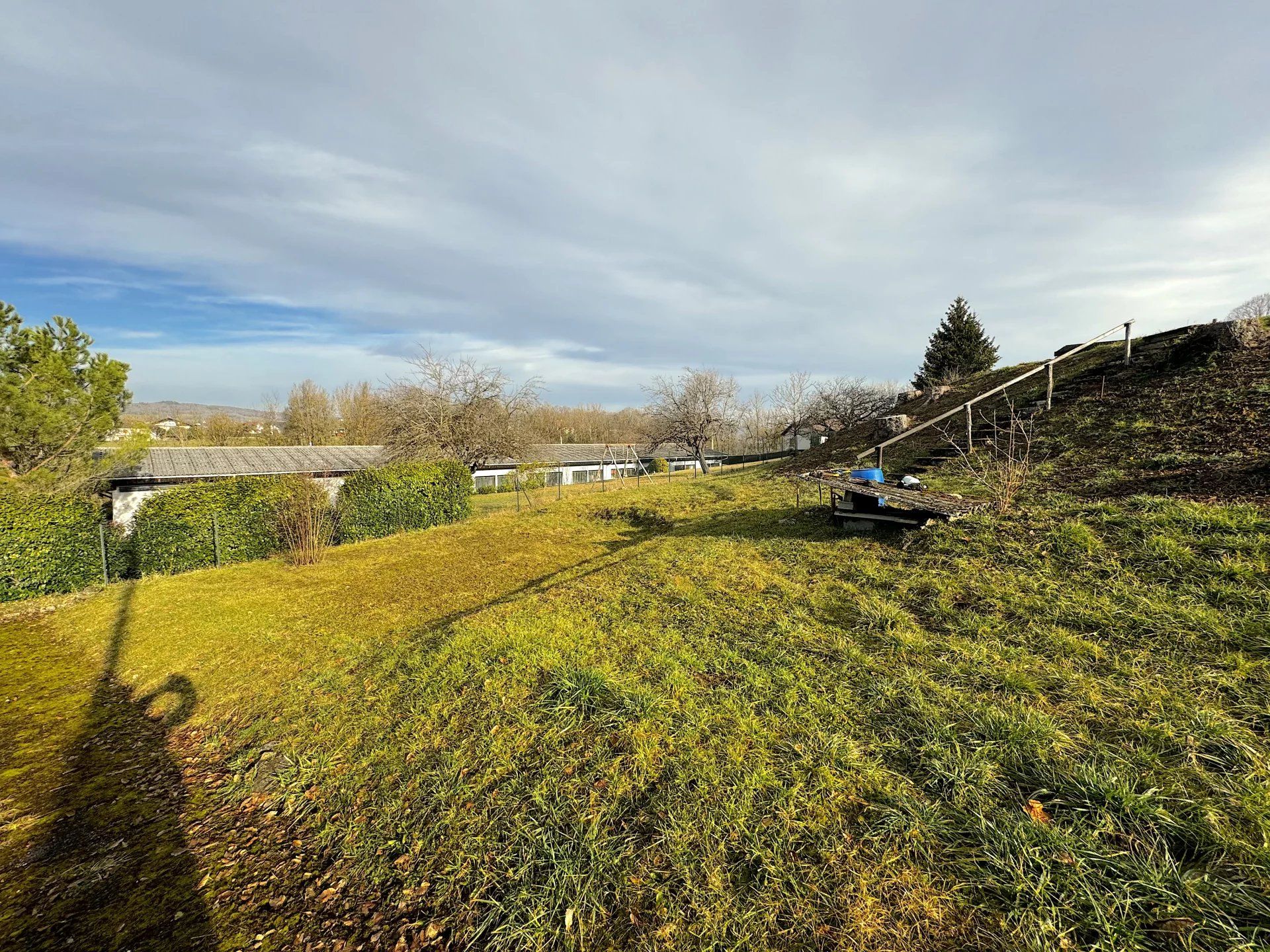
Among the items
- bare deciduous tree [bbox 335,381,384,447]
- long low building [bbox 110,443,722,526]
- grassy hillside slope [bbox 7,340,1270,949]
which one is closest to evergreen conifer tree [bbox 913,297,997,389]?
long low building [bbox 110,443,722,526]

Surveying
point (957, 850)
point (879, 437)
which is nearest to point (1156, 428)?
point (879, 437)

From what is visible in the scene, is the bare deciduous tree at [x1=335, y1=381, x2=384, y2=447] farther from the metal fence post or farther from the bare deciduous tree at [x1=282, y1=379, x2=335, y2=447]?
the metal fence post

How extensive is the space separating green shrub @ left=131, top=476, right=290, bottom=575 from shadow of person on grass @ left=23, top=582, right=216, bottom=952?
7730mm

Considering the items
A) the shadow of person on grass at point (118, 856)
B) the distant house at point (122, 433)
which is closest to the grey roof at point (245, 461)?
the distant house at point (122, 433)

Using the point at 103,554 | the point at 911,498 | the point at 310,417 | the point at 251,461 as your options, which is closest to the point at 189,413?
the point at 310,417

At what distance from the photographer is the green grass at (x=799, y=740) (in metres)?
1.94

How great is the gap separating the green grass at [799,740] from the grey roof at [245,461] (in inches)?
545

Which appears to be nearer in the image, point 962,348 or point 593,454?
point 962,348

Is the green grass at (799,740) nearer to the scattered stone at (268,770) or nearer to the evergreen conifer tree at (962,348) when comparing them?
the scattered stone at (268,770)

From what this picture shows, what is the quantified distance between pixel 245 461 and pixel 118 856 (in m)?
21.7

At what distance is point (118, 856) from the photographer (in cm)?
265

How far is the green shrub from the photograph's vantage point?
9.84 meters

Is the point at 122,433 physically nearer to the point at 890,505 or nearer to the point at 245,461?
the point at 245,461

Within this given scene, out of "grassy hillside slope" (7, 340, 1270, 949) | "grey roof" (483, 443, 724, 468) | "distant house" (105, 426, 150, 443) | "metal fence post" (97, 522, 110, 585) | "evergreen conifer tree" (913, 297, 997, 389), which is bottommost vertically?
"grassy hillside slope" (7, 340, 1270, 949)
